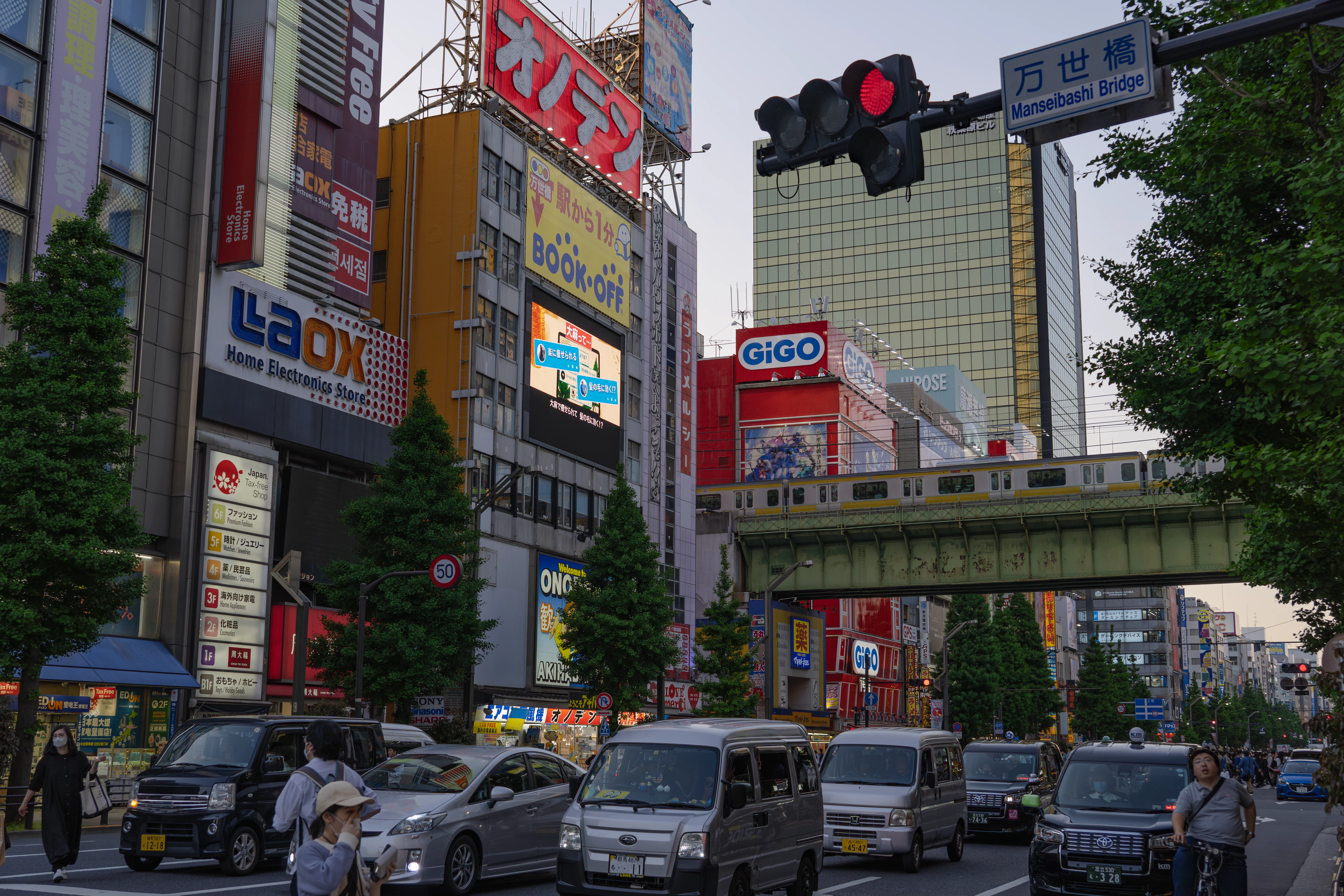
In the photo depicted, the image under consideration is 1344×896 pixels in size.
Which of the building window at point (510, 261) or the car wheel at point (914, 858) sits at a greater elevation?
the building window at point (510, 261)

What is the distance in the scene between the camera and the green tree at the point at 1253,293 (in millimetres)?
11141

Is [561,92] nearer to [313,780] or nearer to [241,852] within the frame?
[241,852]

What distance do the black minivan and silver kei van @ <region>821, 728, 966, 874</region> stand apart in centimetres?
680

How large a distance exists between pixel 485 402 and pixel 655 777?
116 feet

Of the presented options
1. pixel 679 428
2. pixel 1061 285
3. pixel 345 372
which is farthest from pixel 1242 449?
pixel 1061 285

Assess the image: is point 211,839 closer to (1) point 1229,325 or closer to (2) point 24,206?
(1) point 1229,325

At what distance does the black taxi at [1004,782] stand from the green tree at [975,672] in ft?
185

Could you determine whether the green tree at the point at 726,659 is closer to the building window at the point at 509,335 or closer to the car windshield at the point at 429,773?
the building window at the point at 509,335

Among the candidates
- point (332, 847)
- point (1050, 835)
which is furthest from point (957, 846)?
point (332, 847)

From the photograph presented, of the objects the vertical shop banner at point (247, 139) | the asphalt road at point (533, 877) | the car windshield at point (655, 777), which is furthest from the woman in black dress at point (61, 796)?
the vertical shop banner at point (247, 139)

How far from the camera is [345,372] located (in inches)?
1551

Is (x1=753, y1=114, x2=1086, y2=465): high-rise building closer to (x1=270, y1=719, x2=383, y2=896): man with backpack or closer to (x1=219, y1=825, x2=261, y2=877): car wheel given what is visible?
(x1=219, y1=825, x2=261, y2=877): car wheel

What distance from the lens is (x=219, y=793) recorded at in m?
15.2

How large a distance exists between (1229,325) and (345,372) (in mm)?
31202
